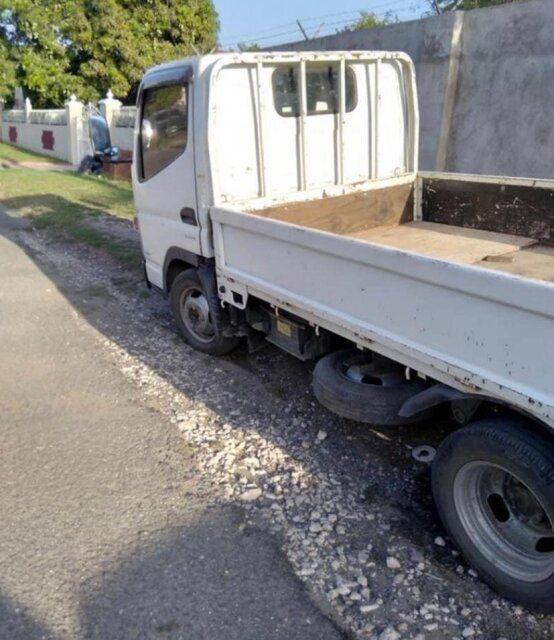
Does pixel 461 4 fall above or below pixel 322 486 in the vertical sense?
above

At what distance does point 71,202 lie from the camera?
12344mm

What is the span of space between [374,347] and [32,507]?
2021 mm

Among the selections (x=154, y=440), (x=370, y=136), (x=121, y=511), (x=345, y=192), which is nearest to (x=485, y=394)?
(x=121, y=511)

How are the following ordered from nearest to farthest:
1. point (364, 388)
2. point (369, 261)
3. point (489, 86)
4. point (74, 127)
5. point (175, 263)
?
point (369, 261), point (364, 388), point (175, 263), point (489, 86), point (74, 127)

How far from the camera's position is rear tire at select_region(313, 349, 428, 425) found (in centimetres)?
318

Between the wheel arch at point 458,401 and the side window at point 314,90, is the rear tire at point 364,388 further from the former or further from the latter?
the side window at point 314,90

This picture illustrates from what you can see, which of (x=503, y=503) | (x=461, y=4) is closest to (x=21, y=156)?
(x=461, y=4)

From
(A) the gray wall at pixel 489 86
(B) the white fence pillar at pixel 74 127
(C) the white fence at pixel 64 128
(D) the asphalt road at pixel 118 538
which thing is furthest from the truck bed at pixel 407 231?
(B) the white fence pillar at pixel 74 127

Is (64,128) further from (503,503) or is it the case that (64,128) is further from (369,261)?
(503,503)

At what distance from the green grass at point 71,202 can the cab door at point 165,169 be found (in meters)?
2.69

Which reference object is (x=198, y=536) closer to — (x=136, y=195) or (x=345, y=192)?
(x=345, y=192)

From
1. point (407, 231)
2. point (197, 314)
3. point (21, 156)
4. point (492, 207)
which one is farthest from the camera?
point (21, 156)

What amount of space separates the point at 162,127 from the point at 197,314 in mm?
1530

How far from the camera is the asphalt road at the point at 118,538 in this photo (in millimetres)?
2545
